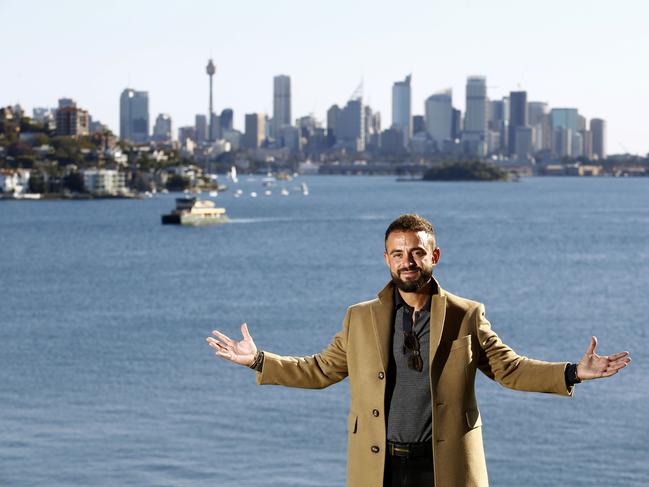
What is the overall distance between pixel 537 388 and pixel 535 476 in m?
15.5

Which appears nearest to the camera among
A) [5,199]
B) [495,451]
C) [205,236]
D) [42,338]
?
[495,451]

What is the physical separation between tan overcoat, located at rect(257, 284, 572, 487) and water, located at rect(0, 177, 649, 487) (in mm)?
14409

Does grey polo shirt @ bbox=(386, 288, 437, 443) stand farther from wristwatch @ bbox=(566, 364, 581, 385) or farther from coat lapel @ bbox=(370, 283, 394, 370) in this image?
wristwatch @ bbox=(566, 364, 581, 385)

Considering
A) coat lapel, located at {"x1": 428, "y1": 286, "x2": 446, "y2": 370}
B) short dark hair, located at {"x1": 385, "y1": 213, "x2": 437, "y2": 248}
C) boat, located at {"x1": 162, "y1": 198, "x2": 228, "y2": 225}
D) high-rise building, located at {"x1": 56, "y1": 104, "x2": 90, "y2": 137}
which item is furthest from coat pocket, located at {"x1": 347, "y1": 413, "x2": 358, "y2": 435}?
high-rise building, located at {"x1": 56, "y1": 104, "x2": 90, "y2": 137}

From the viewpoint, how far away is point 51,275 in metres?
51.6

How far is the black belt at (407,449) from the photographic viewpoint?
3.62 m

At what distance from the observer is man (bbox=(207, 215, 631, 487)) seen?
359 cm

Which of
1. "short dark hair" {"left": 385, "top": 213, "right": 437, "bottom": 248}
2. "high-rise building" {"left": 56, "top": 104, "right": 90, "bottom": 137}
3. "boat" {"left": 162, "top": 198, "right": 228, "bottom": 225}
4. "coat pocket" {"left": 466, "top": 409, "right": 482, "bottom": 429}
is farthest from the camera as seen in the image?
"high-rise building" {"left": 56, "top": 104, "right": 90, "bottom": 137}

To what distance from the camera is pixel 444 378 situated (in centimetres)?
A: 361

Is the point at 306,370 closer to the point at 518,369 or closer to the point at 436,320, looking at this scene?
the point at 436,320

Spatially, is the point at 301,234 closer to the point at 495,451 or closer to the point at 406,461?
the point at 495,451

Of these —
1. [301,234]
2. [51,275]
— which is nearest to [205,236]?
[301,234]

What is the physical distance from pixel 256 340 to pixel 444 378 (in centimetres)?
2716

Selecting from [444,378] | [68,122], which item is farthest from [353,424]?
[68,122]
